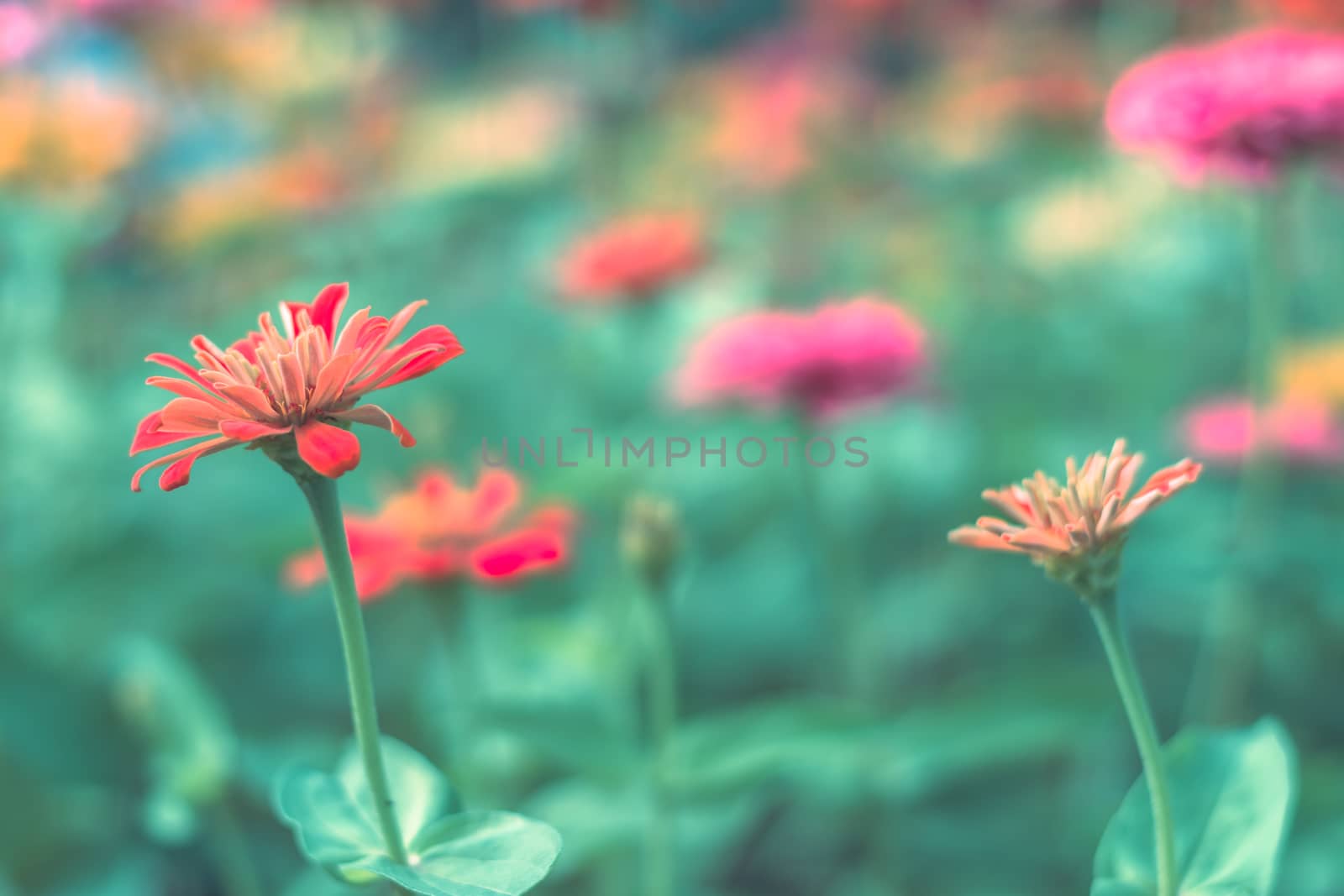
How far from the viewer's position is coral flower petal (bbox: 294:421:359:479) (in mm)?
247

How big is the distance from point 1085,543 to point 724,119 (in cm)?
172

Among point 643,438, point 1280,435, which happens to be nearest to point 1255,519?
point 1280,435

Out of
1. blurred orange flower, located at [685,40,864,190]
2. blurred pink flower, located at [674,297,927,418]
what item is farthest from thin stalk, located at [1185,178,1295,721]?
blurred orange flower, located at [685,40,864,190]

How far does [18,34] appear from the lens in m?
1.14

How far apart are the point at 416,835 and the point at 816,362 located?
0.43 metres

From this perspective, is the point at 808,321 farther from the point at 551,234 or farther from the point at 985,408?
the point at 551,234

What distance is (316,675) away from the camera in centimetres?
89

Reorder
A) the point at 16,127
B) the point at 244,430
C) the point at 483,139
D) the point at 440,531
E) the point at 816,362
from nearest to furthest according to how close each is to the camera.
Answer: the point at 244,430, the point at 440,531, the point at 816,362, the point at 16,127, the point at 483,139

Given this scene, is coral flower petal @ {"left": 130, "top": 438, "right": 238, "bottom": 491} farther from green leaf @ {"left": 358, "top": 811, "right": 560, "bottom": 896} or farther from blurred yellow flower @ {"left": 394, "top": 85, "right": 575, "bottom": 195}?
blurred yellow flower @ {"left": 394, "top": 85, "right": 575, "bottom": 195}

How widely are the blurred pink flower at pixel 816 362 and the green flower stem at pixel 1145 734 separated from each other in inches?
16.1

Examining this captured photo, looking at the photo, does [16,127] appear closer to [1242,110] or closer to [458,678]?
[458,678]

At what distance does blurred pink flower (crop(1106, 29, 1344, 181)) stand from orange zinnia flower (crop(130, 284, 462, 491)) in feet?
1.47

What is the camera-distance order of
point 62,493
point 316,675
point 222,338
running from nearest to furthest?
point 316,675 < point 62,493 < point 222,338

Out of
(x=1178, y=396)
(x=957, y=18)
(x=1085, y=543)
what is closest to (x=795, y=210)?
(x=957, y=18)
